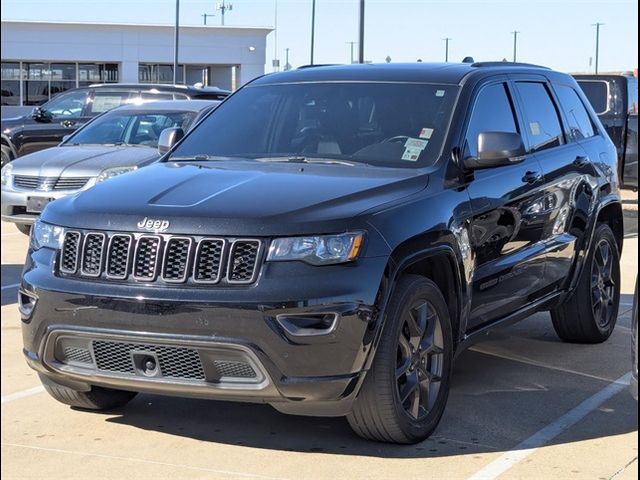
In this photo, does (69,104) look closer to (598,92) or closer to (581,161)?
(598,92)

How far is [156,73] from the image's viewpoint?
58.0m

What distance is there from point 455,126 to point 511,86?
98 centimetres

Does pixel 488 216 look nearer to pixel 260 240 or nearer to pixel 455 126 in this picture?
pixel 455 126

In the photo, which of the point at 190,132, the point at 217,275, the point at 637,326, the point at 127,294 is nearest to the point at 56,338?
the point at 127,294

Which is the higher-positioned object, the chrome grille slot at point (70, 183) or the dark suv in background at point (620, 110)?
the dark suv in background at point (620, 110)

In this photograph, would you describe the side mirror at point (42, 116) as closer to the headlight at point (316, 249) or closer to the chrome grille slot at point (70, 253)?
the chrome grille slot at point (70, 253)

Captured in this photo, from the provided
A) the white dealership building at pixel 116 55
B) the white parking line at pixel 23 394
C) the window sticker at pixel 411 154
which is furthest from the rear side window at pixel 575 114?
the white dealership building at pixel 116 55

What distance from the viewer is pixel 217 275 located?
15.2 ft

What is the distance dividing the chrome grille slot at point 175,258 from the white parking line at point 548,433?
1.48 metres

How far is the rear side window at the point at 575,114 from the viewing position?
24.0 ft

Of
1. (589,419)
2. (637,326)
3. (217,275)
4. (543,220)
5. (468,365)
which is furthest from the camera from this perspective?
(468,365)

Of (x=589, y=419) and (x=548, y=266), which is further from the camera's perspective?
(x=548, y=266)

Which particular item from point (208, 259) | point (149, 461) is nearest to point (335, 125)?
point (208, 259)

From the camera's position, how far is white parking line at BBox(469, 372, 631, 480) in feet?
15.9
